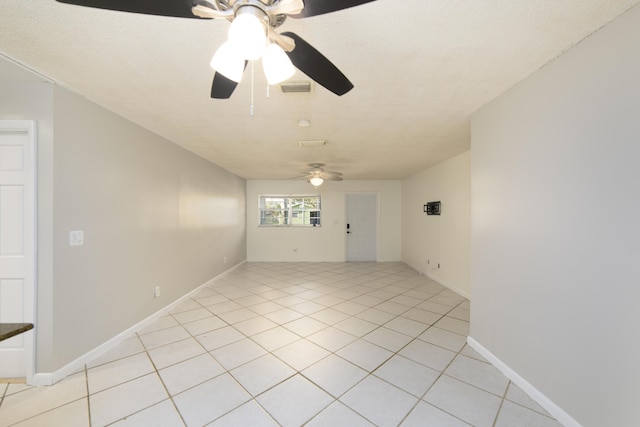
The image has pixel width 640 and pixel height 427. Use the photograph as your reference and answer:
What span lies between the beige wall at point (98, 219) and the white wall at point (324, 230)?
301 centimetres

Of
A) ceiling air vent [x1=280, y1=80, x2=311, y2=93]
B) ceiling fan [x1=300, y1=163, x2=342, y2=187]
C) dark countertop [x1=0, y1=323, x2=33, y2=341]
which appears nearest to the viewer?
dark countertop [x1=0, y1=323, x2=33, y2=341]

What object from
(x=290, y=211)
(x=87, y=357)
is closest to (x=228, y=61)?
(x=87, y=357)

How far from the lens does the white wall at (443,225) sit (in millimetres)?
3805

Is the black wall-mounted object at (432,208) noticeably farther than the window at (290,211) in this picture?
No

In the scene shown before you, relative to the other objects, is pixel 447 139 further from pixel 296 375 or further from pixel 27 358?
pixel 27 358

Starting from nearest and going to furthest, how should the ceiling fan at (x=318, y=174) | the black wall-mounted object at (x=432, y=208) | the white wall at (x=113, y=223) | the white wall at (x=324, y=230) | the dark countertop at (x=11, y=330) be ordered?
the dark countertop at (x=11, y=330) → the white wall at (x=113, y=223) → the ceiling fan at (x=318, y=174) → the black wall-mounted object at (x=432, y=208) → the white wall at (x=324, y=230)

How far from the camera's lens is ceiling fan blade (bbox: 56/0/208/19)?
0.82m

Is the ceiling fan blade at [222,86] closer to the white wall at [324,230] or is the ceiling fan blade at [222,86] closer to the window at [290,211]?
the white wall at [324,230]

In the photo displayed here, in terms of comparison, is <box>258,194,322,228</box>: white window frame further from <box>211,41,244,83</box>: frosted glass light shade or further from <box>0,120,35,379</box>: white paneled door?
<box>211,41,244,83</box>: frosted glass light shade

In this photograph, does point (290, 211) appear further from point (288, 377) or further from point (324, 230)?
point (288, 377)

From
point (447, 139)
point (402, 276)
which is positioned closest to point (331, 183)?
point (402, 276)

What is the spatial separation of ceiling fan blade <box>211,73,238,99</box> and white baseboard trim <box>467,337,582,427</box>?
2.79 m

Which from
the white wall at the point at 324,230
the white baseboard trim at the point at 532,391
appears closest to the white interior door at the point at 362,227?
the white wall at the point at 324,230

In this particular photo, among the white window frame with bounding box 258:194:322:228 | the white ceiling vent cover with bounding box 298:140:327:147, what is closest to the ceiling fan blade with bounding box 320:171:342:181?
the white ceiling vent cover with bounding box 298:140:327:147
